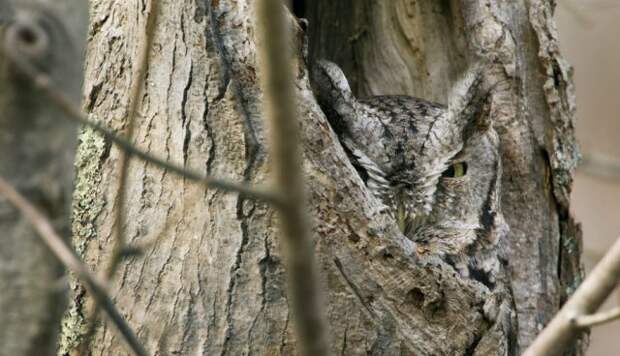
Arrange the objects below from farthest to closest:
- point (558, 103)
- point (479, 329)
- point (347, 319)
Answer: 1. point (558, 103)
2. point (479, 329)
3. point (347, 319)

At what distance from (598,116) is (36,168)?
5.86 metres

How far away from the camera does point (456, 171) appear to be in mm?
3680

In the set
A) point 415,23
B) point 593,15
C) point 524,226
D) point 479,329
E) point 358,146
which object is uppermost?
point 593,15

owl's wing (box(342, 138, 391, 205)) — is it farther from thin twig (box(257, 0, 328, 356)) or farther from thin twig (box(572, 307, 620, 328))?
thin twig (box(257, 0, 328, 356))

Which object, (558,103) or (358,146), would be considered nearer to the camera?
(358,146)

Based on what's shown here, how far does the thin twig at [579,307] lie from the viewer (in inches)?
61.9

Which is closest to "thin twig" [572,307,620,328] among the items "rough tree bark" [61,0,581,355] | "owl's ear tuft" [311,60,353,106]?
"rough tree bark" [61,0,581,355]

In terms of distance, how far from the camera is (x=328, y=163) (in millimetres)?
2914

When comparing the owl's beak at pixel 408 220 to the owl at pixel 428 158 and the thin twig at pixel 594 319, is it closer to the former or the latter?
the owl at pixel 428 158

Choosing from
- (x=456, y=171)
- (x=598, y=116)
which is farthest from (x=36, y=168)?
(x=598, y=116)

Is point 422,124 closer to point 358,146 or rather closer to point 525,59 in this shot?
point 358,146

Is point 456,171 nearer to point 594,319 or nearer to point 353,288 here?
point 353,288

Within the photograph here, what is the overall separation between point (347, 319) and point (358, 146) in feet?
2.83

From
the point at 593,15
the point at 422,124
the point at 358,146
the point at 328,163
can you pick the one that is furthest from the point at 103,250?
the point at 593,15
